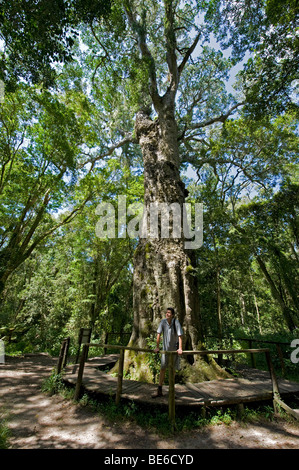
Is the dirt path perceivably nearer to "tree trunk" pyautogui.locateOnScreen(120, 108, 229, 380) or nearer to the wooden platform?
the wooden platform

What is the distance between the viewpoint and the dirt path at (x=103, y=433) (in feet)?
9.70

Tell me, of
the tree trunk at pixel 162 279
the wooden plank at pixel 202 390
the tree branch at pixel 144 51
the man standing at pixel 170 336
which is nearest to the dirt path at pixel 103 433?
the wooden plank at pixel 202 390

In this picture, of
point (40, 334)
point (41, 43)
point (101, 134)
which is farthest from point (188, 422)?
point (101, 134)

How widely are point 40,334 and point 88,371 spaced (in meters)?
9.64

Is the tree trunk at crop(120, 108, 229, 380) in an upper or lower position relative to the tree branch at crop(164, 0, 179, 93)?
lower

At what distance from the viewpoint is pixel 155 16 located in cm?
1195

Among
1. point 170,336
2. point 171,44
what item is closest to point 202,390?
point 170,336

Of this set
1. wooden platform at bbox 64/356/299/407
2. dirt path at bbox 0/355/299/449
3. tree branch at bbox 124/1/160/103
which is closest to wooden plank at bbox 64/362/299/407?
wooden platform at bbox 64/356/299/407

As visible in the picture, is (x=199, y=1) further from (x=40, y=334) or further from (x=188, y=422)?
(x=40, y=334)

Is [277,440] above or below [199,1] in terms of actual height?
below

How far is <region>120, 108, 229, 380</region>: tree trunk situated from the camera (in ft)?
17.4

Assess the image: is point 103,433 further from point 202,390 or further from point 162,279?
point 162,279

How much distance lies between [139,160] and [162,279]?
13.2 meters

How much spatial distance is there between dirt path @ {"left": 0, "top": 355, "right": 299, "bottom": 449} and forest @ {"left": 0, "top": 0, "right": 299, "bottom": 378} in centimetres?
180
